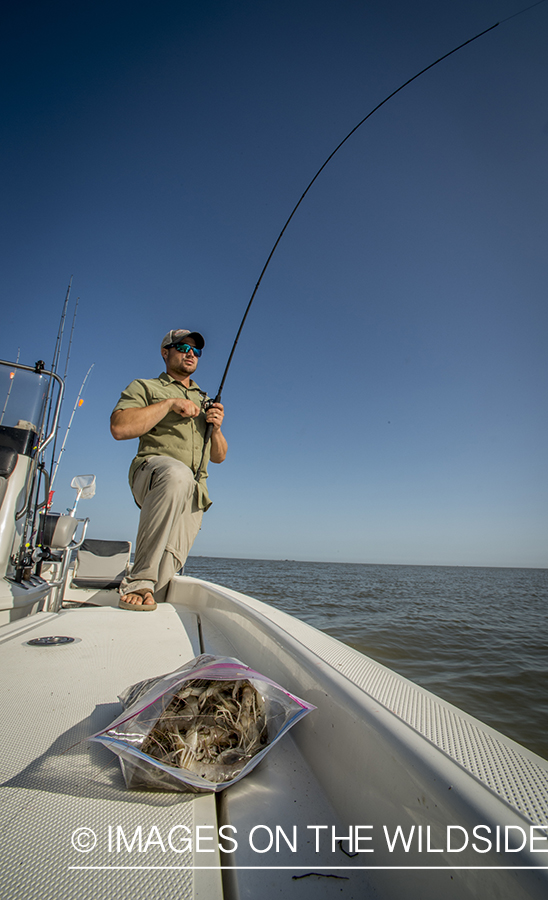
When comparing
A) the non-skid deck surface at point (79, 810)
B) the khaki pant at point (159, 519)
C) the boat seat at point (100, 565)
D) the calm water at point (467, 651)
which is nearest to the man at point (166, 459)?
the khaki pant at point (159, 519)

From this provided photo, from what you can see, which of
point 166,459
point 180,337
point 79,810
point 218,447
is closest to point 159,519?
point 166,459

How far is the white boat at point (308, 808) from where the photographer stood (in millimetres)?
405

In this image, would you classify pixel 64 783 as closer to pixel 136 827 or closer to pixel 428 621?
pixel 136 827

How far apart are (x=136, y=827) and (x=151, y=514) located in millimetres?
1624

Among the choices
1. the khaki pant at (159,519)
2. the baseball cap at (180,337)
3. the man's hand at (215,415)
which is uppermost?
the baseball cap at (180,337)

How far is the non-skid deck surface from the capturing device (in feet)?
1.49

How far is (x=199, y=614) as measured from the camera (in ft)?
6.46

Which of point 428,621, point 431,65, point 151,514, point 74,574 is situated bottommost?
point 428,621

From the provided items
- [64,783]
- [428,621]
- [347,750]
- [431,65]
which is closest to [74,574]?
[64,783]

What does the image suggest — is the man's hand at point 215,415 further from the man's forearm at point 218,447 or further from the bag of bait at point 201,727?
the bag of bait at point 201,727

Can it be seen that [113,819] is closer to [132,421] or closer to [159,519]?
[159,519]

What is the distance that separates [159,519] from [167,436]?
0.52 meters

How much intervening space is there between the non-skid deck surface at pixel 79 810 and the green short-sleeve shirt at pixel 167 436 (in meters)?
1.35

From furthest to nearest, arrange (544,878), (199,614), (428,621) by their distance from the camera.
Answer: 1. (428,621)
2. (199,614)
3. (544,878)
